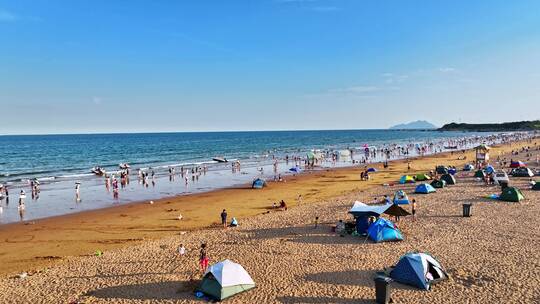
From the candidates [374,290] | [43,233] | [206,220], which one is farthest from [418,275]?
[43,233]

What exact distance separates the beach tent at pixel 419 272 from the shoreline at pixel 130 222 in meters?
12.0

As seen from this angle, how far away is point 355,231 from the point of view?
1905 cm

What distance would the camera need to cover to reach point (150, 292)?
13.1 meters

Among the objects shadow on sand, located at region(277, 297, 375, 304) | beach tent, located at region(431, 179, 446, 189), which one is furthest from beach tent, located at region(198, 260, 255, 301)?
beach tent, located at region(431, 179, 446, 189)

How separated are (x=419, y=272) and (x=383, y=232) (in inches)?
200

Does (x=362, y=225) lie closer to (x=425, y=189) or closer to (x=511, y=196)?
(x=425, y=189)

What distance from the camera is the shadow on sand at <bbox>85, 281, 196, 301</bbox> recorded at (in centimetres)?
1269

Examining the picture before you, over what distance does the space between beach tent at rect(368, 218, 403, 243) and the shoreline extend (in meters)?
8.97

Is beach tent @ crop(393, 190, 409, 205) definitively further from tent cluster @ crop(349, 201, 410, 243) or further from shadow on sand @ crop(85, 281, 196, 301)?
shadow on sand @ crop(85, 281, 196, 301)

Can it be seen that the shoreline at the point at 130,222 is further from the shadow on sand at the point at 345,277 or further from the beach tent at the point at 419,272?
the beach tent at the point at 419,272

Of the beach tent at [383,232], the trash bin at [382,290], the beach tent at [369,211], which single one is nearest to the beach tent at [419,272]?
the trash bin at [382,290]

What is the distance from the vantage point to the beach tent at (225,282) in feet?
40.4

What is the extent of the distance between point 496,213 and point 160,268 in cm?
1889

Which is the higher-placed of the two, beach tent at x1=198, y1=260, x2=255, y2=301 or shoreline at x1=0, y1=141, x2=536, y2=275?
beach tent at x1=198, y1=260, x2=255, y2=301
